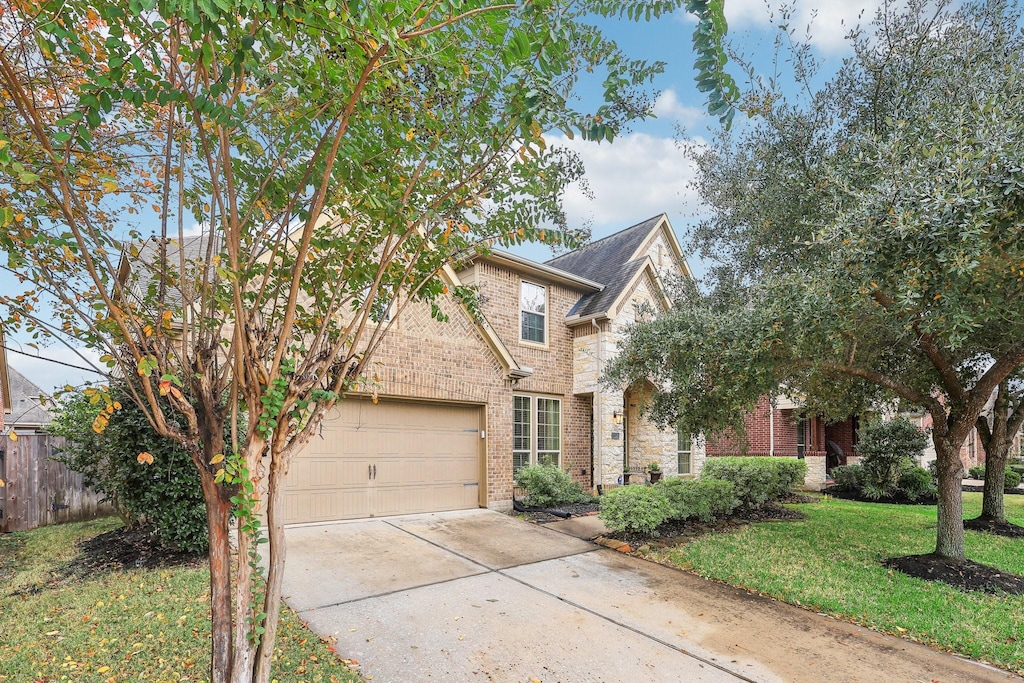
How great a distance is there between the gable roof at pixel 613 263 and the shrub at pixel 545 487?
4.30 m

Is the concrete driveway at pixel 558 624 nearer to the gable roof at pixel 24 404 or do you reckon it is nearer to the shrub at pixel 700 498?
the shrub at pixel 700 498

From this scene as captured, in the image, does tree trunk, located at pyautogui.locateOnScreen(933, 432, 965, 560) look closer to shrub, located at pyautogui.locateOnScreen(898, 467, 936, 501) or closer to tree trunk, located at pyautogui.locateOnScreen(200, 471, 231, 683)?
shrub, located at pyautogui.locateOnScreen(898, 467, 936, 501)

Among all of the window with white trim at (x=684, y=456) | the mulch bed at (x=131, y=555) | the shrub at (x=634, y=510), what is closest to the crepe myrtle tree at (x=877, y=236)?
the shrub at (x=634, y=510)

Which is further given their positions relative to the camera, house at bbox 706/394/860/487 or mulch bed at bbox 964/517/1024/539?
house at bbox 706/394/860/487

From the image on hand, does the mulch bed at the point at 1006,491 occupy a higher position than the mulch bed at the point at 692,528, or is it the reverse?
the mulch bed at the point at 692,528

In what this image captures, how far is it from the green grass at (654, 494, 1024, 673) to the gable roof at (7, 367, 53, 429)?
1636 centimetres

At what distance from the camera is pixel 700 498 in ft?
32.4

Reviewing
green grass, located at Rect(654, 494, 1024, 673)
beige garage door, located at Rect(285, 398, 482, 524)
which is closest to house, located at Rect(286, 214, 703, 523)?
beige garage door, located at Rect(285, 398, 482, 524)

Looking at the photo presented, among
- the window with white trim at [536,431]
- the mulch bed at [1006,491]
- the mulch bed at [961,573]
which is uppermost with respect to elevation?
the window with white trim at [536,431]

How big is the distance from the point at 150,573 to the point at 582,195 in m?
8.24

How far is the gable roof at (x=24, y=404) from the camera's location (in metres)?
15.3

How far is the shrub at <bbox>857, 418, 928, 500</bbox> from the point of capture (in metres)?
14.6

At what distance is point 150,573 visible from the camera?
253 inches

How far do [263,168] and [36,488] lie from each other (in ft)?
33.2
